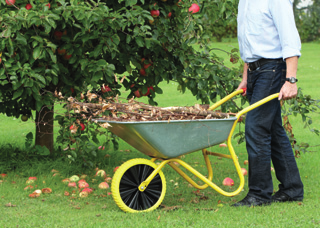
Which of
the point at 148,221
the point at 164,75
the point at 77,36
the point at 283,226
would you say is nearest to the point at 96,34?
the point at 77,36

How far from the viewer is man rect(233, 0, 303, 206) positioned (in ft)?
10.1

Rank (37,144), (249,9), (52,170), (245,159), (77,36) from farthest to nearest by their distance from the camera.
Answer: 1. (245,159)
2. (37,144)
3. (52,170)
4. (77,36)
5. (249,9)

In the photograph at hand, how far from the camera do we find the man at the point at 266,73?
3074 millimetres

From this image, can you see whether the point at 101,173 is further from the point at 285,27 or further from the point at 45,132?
the point at 285,27

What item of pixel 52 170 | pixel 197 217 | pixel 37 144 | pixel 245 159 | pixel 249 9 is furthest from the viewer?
pixel 245 159

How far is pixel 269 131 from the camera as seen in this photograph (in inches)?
130

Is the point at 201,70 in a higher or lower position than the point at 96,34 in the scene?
lower

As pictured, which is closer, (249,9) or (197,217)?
(197,217)

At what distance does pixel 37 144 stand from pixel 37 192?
1.17 meters

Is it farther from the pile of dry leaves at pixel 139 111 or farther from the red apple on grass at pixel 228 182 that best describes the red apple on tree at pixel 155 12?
the red apple on grass at pixel 228 182

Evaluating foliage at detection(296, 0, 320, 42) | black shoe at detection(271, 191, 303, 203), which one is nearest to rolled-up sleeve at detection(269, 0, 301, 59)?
black shoe at detection(271, 191, 303, 203)

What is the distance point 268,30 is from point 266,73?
29 cm

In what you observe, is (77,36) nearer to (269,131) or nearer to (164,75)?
(164,75)

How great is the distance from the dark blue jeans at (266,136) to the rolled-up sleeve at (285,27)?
17 centimetres
